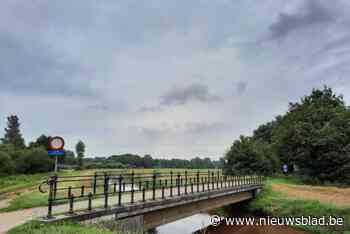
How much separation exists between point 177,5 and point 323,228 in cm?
1497

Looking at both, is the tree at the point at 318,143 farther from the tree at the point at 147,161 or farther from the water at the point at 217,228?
the tree at the point at 147,161

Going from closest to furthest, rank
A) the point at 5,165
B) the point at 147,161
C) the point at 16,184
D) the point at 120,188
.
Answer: the point at 120,188, the point at 16,184, the point at 5,165, the point at 147,161

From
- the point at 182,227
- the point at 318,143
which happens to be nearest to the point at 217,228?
the point at 182,227

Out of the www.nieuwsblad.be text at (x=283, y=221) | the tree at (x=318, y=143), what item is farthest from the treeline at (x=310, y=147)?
the www.nieuwsblad.be text at (x=283, y=221)

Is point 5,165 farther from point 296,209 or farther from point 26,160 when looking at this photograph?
point 296,209

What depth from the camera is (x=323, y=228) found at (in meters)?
16.2

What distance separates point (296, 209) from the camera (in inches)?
792

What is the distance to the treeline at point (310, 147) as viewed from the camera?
113ft

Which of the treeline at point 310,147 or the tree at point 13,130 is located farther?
the tree at point 13,130

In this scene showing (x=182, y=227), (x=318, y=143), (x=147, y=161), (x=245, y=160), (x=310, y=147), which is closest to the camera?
(x=182, y=227)

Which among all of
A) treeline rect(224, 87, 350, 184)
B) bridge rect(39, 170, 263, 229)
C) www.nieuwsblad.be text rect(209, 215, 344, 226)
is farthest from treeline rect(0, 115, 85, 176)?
bridge rect(39, 170, 263, 229)

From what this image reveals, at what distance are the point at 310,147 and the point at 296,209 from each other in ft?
60.0

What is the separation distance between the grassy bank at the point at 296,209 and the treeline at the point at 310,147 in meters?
12.3

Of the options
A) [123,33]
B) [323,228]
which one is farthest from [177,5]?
[323,228]
